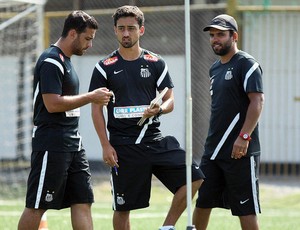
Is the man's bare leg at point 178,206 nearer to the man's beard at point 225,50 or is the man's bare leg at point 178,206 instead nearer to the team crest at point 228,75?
the team crest at point 228,75

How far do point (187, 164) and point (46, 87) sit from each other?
1451 mm

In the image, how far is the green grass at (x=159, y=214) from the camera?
1073 cm

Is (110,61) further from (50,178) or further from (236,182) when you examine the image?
(236,182)

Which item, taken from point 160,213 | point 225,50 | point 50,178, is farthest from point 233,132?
point 160,213

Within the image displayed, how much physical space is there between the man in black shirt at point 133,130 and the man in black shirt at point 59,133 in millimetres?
278

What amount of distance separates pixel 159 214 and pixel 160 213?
14 cm

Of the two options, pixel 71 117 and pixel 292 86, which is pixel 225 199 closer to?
pixel 71 117

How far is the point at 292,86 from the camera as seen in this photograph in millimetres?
15969

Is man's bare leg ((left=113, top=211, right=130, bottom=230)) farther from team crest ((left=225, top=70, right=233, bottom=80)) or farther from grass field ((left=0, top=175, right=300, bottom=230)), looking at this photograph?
grass field ((left=0, top=175, right=300, bottom=230))

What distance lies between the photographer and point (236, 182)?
27.5 feet

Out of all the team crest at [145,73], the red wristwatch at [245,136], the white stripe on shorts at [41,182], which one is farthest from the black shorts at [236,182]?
the white stripe on shorts at [41,182]

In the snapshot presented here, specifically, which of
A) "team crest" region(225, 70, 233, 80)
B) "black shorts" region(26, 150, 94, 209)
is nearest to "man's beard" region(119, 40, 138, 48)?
"team crest" region(225, 70, 233, 80)

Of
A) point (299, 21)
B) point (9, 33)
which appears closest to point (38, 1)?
point (9, 33)

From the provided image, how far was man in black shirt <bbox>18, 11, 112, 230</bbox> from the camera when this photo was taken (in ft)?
26.3
